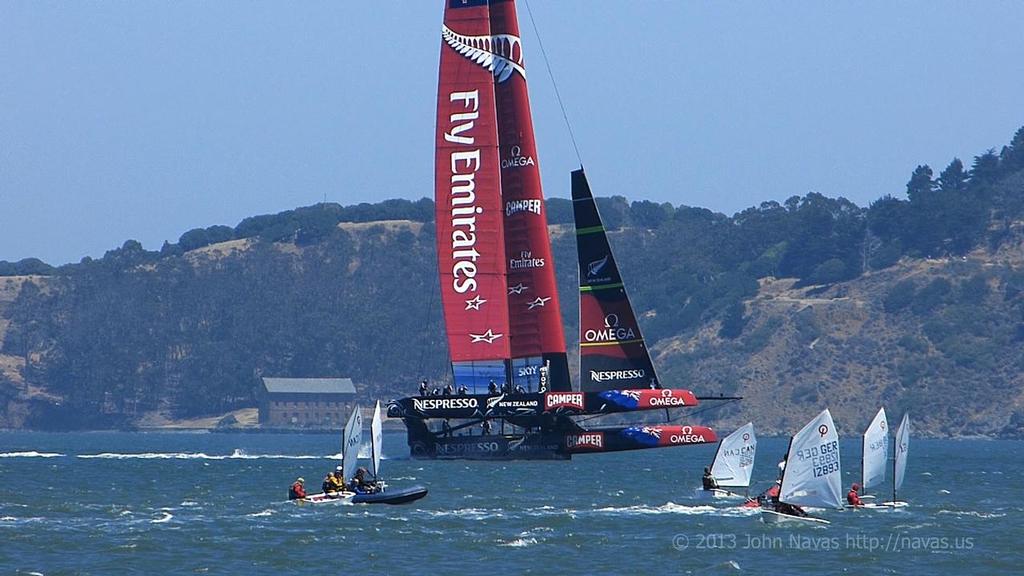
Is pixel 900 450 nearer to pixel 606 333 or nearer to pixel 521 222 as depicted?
pixel 606 333

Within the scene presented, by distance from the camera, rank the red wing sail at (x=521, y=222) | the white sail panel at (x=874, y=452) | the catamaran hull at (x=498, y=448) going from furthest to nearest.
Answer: the red wing sail at (x=521, y=222) → the catamaran hull at (x=498, y=448) → the white sail panel at (x=874, y=452)

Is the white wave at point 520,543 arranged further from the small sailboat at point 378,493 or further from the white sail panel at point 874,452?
the white sail panel at point 874,452

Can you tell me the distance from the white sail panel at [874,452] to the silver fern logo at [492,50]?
2362cm

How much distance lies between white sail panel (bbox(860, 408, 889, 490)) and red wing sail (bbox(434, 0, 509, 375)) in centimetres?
2030

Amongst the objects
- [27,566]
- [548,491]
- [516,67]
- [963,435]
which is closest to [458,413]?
[548,491]

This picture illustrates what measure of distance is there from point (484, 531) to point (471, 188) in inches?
935

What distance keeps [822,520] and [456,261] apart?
2468cm

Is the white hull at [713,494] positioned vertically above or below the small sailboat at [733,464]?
below

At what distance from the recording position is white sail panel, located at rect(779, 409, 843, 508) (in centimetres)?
4769

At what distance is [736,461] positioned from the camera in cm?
5803

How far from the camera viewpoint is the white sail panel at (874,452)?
5269cm

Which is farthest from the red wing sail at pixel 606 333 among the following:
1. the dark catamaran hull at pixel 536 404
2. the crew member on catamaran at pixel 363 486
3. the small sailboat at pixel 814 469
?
the small sailboat at pixel 814 469

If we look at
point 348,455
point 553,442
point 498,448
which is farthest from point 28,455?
point 348,455

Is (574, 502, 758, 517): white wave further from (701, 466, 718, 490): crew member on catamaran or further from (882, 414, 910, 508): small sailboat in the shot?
(882, 414, 910, 508): small sailboat
